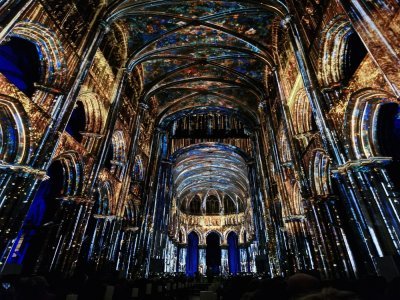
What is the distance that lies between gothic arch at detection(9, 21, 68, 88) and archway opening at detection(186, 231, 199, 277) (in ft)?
111

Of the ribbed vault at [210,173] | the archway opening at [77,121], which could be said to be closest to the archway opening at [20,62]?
the archway opening at [77,121]

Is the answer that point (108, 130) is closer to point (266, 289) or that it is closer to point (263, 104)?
point (266, 289)

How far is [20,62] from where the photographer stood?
1055 centimetres

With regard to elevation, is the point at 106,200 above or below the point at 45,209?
above

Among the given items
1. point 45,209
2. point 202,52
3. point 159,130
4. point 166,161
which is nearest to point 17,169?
point 45,209

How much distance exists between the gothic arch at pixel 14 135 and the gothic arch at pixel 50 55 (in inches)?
66.0

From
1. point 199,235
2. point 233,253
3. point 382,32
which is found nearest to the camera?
point 382,32

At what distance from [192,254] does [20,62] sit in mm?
34701

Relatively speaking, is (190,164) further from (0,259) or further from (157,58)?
(0,259)

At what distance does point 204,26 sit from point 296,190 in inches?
432

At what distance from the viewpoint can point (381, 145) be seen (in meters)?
6.69

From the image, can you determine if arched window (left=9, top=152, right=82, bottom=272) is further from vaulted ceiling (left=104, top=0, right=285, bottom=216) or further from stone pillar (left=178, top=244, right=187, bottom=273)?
stone pillar (left=178, top=244, right=187, bottom=273)

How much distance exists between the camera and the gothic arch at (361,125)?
6.59 metres

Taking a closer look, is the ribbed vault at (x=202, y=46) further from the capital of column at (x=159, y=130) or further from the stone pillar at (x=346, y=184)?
the stone pillar at (x=346, y=184)
